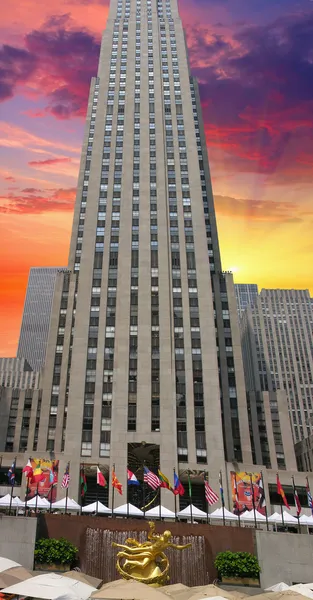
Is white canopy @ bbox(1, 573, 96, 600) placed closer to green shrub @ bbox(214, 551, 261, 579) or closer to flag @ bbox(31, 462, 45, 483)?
green shrub @ bbox(214, 551, 261, 579)

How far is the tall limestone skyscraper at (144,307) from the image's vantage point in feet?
255

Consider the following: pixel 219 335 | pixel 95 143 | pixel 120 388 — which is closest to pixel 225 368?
pixel 219 335

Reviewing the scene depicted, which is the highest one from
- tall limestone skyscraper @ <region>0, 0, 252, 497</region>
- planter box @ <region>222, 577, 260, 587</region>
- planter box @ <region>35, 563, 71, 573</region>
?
tall limestone skyscraper @ <region>0, 0, 252, 497</region>

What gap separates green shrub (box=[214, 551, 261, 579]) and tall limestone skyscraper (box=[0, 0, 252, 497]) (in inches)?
1284

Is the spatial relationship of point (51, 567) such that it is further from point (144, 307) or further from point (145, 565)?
point (144, 307)

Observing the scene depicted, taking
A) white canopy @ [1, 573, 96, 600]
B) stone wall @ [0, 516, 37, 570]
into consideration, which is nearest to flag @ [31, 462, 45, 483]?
stone wall @ [0, 516, 37, 570]

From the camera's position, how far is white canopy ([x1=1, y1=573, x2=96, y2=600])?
25.6 metres

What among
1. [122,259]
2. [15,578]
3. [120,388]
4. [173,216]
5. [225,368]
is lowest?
[15,578]

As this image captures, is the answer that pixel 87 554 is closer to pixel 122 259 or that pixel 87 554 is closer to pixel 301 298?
pixel 122 259

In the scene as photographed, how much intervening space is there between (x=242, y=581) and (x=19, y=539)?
65.1 ft

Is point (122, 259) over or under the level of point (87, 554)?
over

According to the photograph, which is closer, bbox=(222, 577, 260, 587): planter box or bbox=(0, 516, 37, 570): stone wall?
bbox=(222, 577, 260, 587): planter box

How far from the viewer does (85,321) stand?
89.1 meters

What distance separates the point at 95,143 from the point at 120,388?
61696 millimetres
